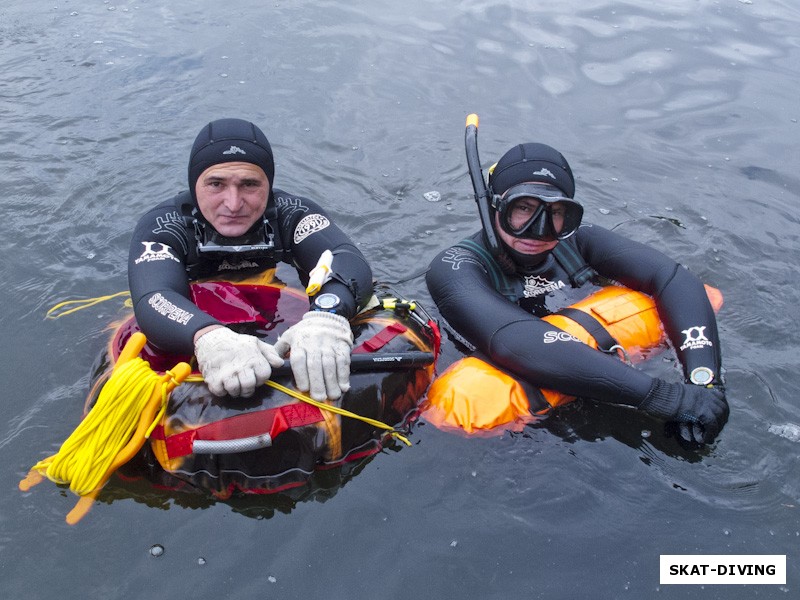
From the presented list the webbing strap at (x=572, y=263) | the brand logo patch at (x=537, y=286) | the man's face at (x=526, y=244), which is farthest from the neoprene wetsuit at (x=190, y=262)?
the webbing strap at (x=572, y=263)

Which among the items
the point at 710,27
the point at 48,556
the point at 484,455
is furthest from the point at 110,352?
the point at 710,27

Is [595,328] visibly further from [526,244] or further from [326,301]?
[326,301]

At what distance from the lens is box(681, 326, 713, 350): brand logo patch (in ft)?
12.9

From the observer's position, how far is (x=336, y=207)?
5.98m

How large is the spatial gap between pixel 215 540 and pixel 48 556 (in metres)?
0.63

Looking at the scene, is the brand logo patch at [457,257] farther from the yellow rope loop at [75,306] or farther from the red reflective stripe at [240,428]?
the yellow rope loop at [75,306]

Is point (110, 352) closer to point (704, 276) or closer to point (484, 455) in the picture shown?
point (484, 455)

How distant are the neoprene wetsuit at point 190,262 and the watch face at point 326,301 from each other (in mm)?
36

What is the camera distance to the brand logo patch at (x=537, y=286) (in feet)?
14.4

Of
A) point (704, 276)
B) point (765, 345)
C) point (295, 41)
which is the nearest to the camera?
point (765, 345)

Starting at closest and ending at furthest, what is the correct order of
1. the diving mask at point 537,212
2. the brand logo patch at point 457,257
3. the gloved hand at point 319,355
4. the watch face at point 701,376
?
the gloved hand at point 319,355, the watch face at point 701,376, the diving mask at point 537,212, the brand logo patch at point 457,257

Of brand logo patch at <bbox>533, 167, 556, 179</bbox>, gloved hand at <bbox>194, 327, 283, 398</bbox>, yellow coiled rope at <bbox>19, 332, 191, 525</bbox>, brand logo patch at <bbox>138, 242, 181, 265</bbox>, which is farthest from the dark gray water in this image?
brand logo patch at <bbox>533, 167, 556, 179</bbox>

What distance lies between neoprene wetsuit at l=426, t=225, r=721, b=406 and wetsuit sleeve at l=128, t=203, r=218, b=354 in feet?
4.40

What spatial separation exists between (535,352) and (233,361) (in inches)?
56.6
